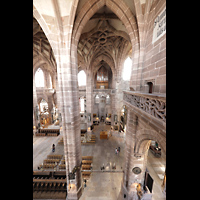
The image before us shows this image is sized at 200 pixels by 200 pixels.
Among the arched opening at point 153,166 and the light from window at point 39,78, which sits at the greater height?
the light from window at point 39,78

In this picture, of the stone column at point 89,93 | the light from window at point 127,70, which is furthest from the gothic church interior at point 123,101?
the stone column at point 89,93

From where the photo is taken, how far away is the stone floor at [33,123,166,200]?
7016mm

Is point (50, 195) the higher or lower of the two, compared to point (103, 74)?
lower

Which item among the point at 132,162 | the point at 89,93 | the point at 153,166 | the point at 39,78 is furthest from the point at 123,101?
the point at 39,78

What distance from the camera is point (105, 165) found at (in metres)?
9.43

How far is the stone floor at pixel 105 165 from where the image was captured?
702 cm

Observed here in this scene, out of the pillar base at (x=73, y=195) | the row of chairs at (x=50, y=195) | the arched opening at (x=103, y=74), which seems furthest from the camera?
the arched opening at (x=103, y=74)

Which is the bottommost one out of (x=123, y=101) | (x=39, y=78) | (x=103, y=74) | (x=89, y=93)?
(x=123, y=101)

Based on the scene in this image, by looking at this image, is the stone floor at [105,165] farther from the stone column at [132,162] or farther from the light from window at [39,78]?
the light from window at [39,78]

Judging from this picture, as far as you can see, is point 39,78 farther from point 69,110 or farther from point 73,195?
point 73,195

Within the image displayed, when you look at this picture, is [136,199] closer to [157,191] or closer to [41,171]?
[157,191]
